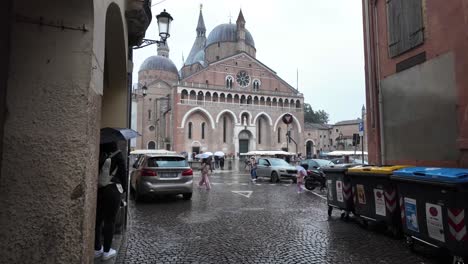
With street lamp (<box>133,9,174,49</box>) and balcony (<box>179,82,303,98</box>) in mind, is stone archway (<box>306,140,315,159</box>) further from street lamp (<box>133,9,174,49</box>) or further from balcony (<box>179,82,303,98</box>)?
street lamp (<box>133,9,174,49</box>)

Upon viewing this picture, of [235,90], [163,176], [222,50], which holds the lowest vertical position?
[163,176]

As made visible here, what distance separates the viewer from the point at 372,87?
410 inches

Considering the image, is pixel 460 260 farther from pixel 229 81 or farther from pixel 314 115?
pixel 314 115

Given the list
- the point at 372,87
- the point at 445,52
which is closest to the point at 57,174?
the point at 445,52

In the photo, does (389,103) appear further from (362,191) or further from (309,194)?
(309,194)

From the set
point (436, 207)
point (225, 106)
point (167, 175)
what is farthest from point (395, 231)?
point (225, 106)

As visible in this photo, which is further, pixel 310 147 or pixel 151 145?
pixel 310 147

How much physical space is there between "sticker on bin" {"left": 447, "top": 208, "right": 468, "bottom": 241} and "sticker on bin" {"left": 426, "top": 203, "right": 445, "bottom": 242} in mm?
158

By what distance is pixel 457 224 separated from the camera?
433 cm

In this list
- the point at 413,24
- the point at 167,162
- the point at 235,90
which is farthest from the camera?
the point at 235,90

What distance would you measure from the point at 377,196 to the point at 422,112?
281 cm

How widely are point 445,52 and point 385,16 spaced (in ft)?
9.75

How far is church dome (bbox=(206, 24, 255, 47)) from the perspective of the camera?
201ft

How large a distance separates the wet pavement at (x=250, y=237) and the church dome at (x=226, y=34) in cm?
5523
